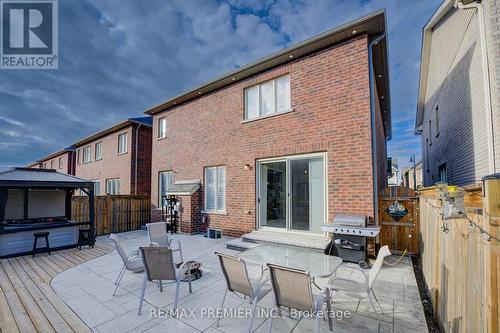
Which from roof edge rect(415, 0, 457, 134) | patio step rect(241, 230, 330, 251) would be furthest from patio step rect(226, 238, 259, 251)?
roof edge rect(415, 0, 457, 134)

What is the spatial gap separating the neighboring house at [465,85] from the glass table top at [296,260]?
3.93m

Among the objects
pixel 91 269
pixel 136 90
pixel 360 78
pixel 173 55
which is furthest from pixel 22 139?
pixel 360 78

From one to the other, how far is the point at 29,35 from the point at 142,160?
733 cm

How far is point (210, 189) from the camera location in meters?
9.02

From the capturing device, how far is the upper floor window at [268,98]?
727cm

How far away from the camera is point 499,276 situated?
1.36 meters

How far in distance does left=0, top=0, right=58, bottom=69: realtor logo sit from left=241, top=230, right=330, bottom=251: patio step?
350 inches

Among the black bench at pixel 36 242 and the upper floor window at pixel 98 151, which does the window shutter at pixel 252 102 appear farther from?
the upper floor window at pixel 98 151

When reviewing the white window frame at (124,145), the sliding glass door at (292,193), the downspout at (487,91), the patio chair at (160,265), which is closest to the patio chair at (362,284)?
the patio chair at (160,265)

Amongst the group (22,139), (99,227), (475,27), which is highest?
(22,139)

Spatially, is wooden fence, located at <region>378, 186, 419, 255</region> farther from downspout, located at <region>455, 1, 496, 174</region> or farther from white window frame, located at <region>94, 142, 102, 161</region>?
white window frame, located at <region>94, 142, 102, 161</region>

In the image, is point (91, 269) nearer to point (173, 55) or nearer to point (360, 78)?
point (360, 78)

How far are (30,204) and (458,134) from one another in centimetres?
1468

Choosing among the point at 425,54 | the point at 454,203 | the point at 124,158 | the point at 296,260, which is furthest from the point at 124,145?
the point at 425,54
